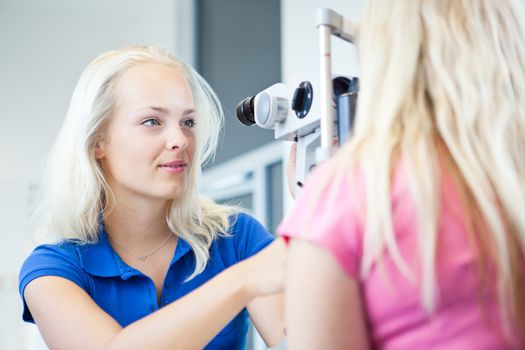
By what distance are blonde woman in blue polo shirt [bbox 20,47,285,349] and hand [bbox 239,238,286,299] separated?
334mm

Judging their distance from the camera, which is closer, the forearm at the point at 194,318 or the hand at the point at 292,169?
the forearm at the point at 194,318

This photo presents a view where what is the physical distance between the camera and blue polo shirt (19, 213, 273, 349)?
1.19 metres

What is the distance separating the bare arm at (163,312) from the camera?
2.72ft

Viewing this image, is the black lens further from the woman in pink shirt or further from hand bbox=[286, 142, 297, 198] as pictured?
the woman in pink shirt

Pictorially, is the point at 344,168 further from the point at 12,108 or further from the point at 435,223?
the point at 12,108

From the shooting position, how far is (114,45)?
380 centimetres

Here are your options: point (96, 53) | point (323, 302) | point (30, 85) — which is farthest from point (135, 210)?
point (96, 53)

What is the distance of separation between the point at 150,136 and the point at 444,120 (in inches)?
32.3

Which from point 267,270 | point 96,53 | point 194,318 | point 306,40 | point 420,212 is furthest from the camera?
point 96,53

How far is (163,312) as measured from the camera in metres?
0.94

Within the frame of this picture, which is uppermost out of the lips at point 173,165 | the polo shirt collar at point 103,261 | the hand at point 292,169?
the lips at point 173,165

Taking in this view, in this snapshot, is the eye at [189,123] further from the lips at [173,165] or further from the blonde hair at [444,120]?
the blonde hair at [444,120]

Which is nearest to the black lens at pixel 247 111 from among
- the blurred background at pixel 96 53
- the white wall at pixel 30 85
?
the blurred background at pixel 96 53

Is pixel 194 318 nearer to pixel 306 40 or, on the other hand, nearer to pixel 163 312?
pixel 163 312
